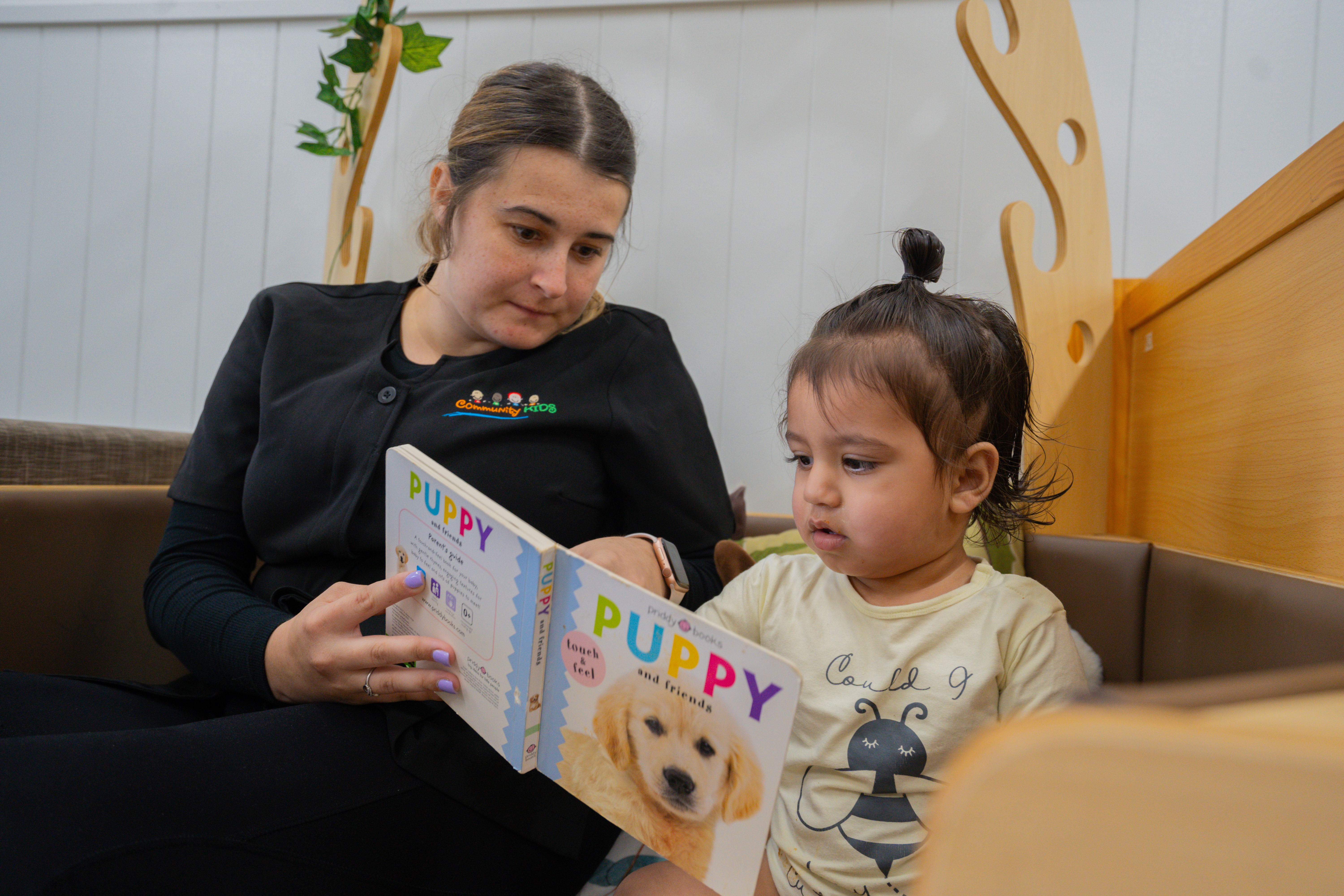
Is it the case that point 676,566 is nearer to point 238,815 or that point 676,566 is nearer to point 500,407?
point 500,407

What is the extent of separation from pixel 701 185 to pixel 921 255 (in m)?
0.75

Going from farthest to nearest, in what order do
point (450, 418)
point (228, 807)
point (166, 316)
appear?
point (166, 316) < point (450, 418) < point (228, 807)

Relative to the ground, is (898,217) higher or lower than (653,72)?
lower

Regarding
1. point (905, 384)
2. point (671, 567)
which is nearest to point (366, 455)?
point (671, 567)

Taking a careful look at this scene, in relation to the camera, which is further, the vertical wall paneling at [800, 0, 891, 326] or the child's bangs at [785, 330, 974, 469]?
the vertical wall paneling at [800, 0, 891, 326]

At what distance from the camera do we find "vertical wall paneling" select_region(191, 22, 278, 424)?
1714 mm

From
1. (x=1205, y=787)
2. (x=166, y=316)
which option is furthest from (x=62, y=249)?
(x=1205, y=787)

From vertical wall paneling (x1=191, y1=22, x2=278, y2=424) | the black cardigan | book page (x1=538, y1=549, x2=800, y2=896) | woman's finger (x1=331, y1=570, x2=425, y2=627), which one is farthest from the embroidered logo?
vertical wall paneling (x1=191, y1=22, x2=278, y2=424)

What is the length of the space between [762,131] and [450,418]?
0.87 meters

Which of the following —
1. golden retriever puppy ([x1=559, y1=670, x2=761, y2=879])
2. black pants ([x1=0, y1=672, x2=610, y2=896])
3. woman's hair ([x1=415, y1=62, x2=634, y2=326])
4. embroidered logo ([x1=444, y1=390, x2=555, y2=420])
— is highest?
woman's hair ([x1=415, y1=62, x2=634, y2=326])

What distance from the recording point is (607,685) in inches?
21.9

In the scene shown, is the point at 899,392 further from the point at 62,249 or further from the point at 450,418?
the point at 62,249

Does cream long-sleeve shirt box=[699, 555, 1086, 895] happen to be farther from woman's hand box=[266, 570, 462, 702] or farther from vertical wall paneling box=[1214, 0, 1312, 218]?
vertical wall paneling box=[1214, 0, 1312, 218]

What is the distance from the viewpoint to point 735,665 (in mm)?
481
